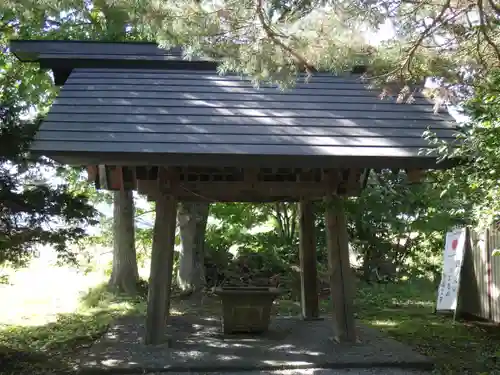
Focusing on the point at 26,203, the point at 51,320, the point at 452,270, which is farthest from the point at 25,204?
the point at 452,270

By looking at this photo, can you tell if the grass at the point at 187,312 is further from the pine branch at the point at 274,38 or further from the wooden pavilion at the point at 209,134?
the pine branch at the point at 274,38

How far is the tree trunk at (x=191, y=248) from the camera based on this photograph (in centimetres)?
1170

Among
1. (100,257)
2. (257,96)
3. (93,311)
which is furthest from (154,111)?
(100,257)

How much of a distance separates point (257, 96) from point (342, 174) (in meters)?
Answer: 1.55

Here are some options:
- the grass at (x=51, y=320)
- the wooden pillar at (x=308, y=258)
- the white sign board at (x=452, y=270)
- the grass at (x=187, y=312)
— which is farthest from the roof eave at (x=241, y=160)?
the white sign board at (x=452, y=270)

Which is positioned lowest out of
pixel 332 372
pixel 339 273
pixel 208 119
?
pixel 332 372

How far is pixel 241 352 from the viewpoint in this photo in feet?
21.6

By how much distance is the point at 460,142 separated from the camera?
5.80 metres

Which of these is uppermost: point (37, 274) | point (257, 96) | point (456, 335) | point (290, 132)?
point (257, 96)

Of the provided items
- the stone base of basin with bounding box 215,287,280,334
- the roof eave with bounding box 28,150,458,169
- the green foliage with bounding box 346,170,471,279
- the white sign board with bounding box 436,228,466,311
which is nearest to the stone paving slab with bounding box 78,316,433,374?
the stone base of basin with bounding box 215,287,280,334

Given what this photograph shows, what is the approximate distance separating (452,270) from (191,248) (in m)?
5.53

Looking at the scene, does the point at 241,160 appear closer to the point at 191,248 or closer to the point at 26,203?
the point at 26,203

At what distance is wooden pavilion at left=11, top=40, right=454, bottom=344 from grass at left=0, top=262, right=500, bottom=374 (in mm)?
1382

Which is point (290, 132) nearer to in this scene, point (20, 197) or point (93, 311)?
point (20, 197)
